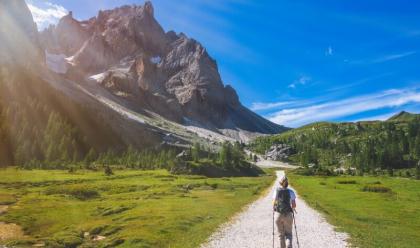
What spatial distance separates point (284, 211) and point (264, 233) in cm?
1082

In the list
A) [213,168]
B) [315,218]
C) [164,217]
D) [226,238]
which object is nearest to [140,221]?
[164,217]

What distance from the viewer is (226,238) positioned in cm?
3400

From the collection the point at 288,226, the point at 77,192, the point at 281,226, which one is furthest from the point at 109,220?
the point at 77,192

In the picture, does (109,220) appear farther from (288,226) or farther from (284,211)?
(284,211)

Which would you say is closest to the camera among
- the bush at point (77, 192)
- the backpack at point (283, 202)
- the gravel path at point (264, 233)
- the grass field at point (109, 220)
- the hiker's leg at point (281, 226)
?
the backpack at point (283, 202)

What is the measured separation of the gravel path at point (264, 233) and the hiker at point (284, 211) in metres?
4.57

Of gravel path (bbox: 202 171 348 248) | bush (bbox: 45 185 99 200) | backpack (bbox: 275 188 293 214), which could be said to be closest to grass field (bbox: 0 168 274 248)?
bush (bbox: 45 185 99 200)

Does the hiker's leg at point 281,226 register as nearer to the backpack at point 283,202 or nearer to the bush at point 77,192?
the backpack at point 283,202

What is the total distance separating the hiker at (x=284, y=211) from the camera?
84.5 feet

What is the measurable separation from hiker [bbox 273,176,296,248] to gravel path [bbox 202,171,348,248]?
15.0ft

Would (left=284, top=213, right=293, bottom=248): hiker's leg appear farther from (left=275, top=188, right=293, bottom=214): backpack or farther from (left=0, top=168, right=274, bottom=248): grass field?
(left=0, top=168, right=274, bottom=248): grass field

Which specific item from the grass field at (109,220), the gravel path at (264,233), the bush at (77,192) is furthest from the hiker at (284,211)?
the bush at (77,192)

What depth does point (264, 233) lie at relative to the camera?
1403 inches

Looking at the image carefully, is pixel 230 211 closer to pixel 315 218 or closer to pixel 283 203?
pixel 315 218
